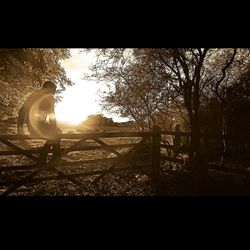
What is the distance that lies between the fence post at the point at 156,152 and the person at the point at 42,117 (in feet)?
10.2

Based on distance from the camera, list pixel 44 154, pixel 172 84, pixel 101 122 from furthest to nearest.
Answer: pixel 101 122 < pixel 172 84 < pixel 44 154

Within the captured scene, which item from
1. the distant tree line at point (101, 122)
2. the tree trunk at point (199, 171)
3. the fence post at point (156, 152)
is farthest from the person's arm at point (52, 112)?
the distant tree line at point (101, 122)

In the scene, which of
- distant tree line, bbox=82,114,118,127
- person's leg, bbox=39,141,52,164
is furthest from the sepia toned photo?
distant tree line, bbox=82,114,118,127

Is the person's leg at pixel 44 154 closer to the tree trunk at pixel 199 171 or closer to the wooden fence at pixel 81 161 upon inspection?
the wooden fence at pixel 81 161

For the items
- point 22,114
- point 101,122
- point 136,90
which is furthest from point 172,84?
point 101,122

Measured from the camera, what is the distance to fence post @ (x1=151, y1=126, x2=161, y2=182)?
9.34 meters

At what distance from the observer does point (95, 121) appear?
5747cm

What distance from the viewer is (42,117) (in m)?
6.85

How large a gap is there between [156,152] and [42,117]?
12.8 feet

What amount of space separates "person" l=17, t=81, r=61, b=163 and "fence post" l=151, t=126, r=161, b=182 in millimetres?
3114

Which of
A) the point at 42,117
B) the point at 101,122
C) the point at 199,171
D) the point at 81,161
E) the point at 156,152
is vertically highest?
the point at 101,122

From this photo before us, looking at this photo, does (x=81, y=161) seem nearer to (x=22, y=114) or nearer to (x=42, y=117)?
(x=42, y=117)
